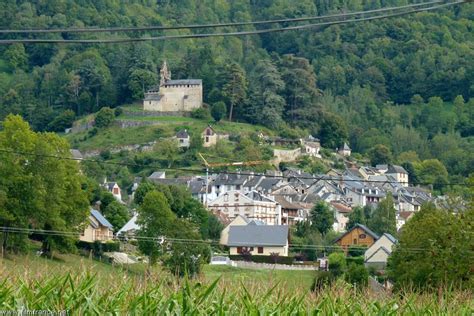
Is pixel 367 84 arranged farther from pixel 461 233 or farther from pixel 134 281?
pixel 134 281

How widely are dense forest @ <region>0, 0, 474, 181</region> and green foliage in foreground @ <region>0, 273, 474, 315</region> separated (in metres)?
103

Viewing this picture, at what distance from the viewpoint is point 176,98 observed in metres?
127

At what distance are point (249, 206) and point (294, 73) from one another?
139ft

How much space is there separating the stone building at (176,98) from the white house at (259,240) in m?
50.1

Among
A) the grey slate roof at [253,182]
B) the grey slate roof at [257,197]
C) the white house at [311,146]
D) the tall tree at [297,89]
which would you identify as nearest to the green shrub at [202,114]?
the white house at [311,146]

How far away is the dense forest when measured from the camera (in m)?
131

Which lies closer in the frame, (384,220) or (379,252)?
(379,252)

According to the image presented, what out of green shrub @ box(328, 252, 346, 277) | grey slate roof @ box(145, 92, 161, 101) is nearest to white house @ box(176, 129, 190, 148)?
grey slate roof @ box(145, 92, 161, 101)

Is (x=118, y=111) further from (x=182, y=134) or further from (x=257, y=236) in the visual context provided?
(x=257, y=236)

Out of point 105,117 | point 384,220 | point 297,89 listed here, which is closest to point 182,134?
point 105,117

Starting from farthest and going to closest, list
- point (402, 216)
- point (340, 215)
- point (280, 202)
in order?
point (280, 202) → point (402, 216) → point (340, 215)

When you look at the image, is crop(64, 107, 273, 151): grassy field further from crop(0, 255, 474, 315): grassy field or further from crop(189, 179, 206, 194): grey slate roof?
crop(0, 255, 474, 315): grassy field

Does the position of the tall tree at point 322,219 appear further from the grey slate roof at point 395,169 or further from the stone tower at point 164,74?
the stone tower at point 164,74

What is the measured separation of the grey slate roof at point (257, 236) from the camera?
72500mm
